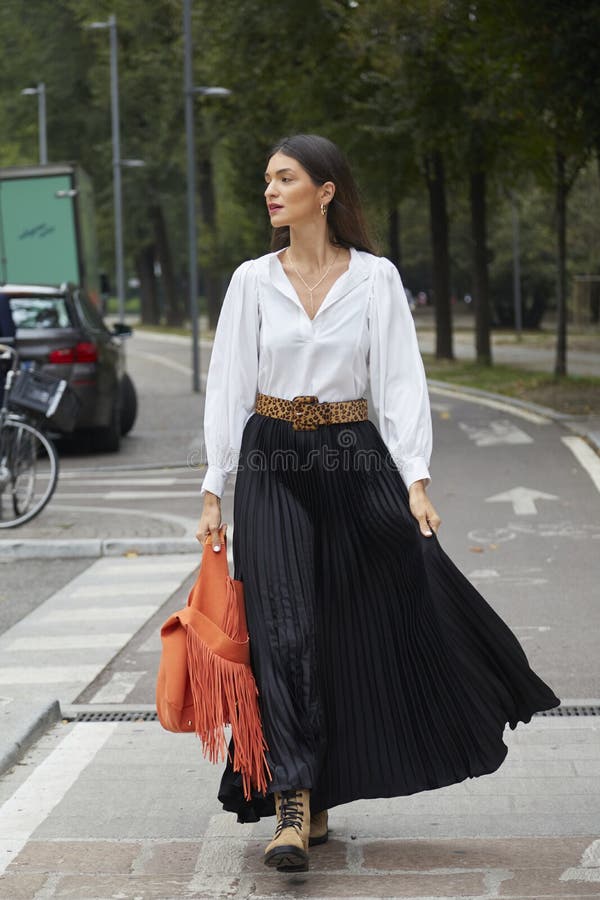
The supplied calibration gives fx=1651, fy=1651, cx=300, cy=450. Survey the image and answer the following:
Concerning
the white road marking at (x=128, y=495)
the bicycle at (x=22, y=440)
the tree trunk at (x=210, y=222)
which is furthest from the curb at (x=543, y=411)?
the tree trunk at (x=210, y=222)

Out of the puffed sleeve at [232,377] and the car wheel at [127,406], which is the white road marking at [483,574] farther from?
the car wheel at [127,406]

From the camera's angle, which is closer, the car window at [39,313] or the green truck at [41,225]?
the car window at [39,313]

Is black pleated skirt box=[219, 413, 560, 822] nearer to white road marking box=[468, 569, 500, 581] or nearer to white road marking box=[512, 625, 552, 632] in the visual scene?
white road marking box=[512, 625, 552, 632]

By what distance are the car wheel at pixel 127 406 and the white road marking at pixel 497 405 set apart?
4.42 meters

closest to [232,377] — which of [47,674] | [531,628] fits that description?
[47,674]

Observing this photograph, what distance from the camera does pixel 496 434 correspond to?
16.9 m

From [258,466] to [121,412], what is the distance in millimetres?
13430

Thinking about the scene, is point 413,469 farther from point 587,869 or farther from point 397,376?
point 587,869

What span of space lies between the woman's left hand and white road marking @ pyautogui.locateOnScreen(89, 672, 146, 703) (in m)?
2.29

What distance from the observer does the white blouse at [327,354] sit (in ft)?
14.3

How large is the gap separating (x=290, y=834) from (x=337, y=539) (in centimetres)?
77

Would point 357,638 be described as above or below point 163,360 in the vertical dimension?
above

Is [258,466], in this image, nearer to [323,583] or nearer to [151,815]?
[323,583]

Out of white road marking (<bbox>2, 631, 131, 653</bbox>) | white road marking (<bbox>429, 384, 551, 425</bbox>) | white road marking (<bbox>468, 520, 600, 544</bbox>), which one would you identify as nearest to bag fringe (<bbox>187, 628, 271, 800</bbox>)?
white road marking (<bbox>2, 631, 131, 653</bbox>)
